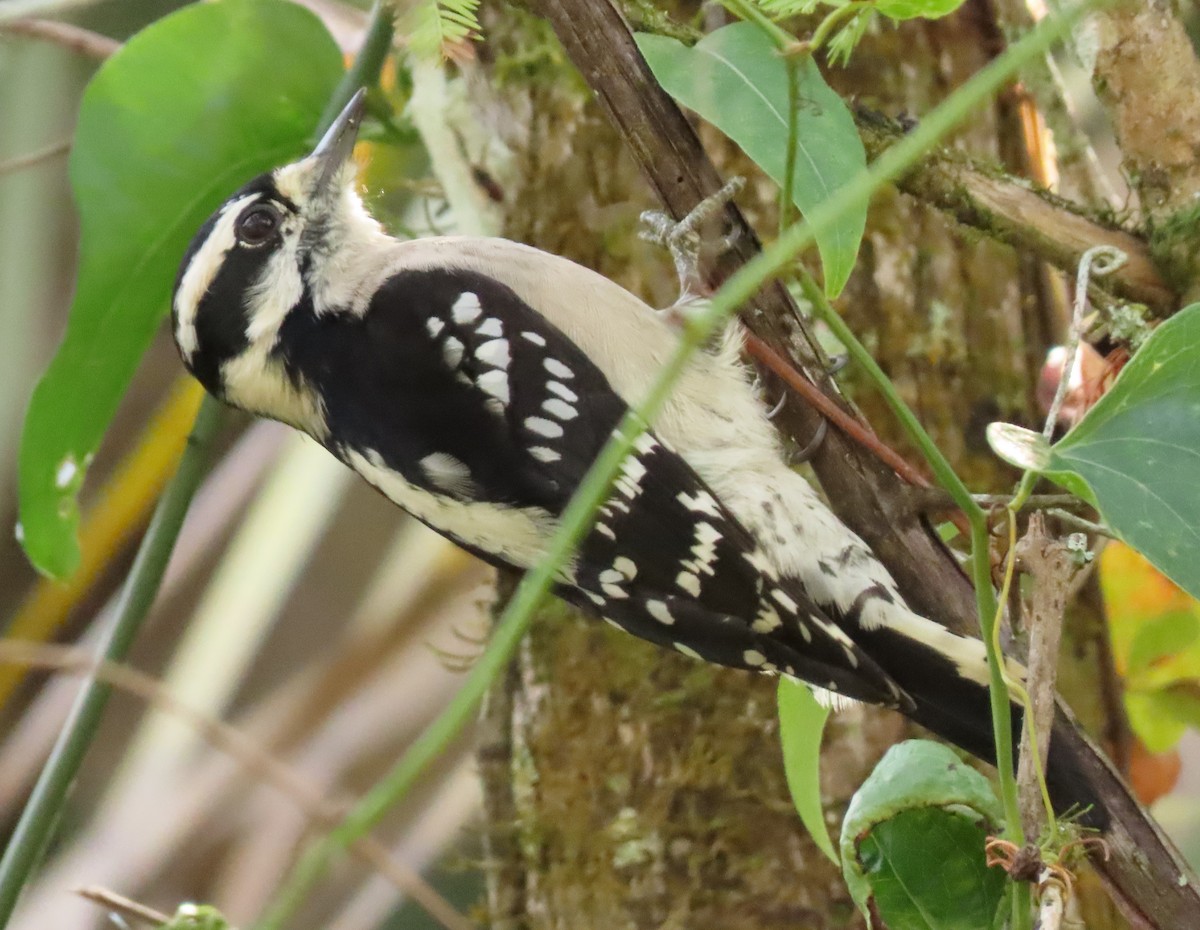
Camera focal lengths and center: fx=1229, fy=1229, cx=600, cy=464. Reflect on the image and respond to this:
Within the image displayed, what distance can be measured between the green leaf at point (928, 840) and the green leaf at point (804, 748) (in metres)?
0.27

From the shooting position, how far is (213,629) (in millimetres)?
2861

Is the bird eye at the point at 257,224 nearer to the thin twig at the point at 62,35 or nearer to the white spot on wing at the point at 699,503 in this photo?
the thin twig at the point at 62,35

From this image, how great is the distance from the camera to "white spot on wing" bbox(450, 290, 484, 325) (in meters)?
1.29

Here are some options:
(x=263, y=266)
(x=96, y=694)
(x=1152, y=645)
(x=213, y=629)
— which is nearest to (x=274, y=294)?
(x=263, y=266)

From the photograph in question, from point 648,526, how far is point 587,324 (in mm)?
238

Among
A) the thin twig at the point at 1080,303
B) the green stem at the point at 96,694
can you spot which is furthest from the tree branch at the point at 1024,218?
the green stem at the point at 96,694

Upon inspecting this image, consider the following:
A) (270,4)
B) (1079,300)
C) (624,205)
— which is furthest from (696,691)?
(270,4)

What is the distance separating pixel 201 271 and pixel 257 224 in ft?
0.34

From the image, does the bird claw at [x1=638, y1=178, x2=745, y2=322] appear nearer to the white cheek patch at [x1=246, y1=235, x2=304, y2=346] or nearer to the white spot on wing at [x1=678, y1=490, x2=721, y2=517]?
the white spot on wing at [x1=678, y1=490, x2=721, y2=517]

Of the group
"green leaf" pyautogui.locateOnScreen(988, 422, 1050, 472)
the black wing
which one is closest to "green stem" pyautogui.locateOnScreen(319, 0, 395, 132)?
the black wing

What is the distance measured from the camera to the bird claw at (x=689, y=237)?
1078mm

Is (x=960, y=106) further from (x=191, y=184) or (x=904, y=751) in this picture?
(x=191, y=184)

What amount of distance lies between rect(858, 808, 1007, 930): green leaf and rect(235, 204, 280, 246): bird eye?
0.95m

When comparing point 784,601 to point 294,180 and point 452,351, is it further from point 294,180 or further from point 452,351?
point 294,180
